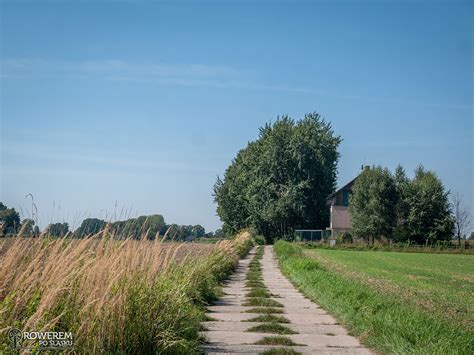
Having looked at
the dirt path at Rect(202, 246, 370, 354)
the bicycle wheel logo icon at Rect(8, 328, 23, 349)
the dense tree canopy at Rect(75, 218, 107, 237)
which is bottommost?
the dirt path at Rect(202, 246, 370, 354)

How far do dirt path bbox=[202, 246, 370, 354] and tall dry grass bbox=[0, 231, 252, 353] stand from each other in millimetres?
855

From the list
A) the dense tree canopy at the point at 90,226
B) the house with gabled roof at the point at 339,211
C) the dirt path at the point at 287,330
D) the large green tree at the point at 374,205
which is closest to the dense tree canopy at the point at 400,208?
the large green tree at the point at 374,205

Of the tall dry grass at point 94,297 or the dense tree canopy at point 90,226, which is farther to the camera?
the dense tree canopy at point 90,226

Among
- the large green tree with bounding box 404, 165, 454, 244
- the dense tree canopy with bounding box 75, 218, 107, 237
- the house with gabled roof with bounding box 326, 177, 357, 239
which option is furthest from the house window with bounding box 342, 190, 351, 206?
the dense tree canopy with bounding box 75, 218, 107, 237

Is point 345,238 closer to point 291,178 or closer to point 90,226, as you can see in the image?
point 291,178

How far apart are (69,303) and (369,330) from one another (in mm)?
5460

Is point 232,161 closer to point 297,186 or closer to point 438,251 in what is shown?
point 297,186

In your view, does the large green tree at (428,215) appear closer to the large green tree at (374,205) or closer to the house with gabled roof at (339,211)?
the large green tree at (374,205)

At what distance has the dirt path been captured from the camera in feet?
27.8

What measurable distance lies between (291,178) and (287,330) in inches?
2556

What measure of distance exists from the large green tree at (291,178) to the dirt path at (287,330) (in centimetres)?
5785

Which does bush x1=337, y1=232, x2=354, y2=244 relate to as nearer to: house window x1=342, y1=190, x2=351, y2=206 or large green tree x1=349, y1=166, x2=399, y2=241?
large green tree x1=349, y1=166, x2=399, y2=241

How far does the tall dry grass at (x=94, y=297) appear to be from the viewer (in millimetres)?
5461

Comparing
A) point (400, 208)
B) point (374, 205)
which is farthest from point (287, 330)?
point (400, 208)
